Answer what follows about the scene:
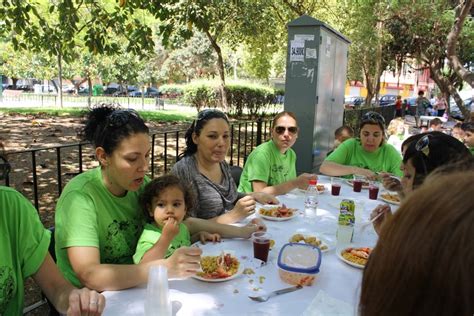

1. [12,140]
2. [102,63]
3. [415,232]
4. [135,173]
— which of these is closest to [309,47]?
[135,173]

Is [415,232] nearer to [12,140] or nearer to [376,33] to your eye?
[12,140]

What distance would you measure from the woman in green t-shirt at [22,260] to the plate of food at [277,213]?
4.62 feet

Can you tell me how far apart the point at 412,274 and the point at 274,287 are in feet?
4.11

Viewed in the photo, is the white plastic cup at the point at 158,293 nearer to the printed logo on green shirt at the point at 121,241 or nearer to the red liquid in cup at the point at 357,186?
the printed logo on green shirt at the point at 121,241

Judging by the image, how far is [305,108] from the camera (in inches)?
252

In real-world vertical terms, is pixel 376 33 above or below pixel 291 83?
above

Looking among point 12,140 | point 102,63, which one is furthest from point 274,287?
point 102,63

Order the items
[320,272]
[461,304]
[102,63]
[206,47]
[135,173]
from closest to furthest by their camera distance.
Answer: [461,304] < [320,272] < [135,173] < [102,63] < [206,47]

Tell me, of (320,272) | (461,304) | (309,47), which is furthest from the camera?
(309,47)

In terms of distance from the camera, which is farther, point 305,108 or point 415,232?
point 305,108

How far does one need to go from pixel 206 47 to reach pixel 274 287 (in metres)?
43.1

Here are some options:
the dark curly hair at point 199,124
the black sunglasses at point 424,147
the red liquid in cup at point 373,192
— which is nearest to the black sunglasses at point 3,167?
the dark curly hair at point 199,124

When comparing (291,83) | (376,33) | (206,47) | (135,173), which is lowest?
(135,173)

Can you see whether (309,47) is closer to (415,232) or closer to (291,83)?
(291,83)
